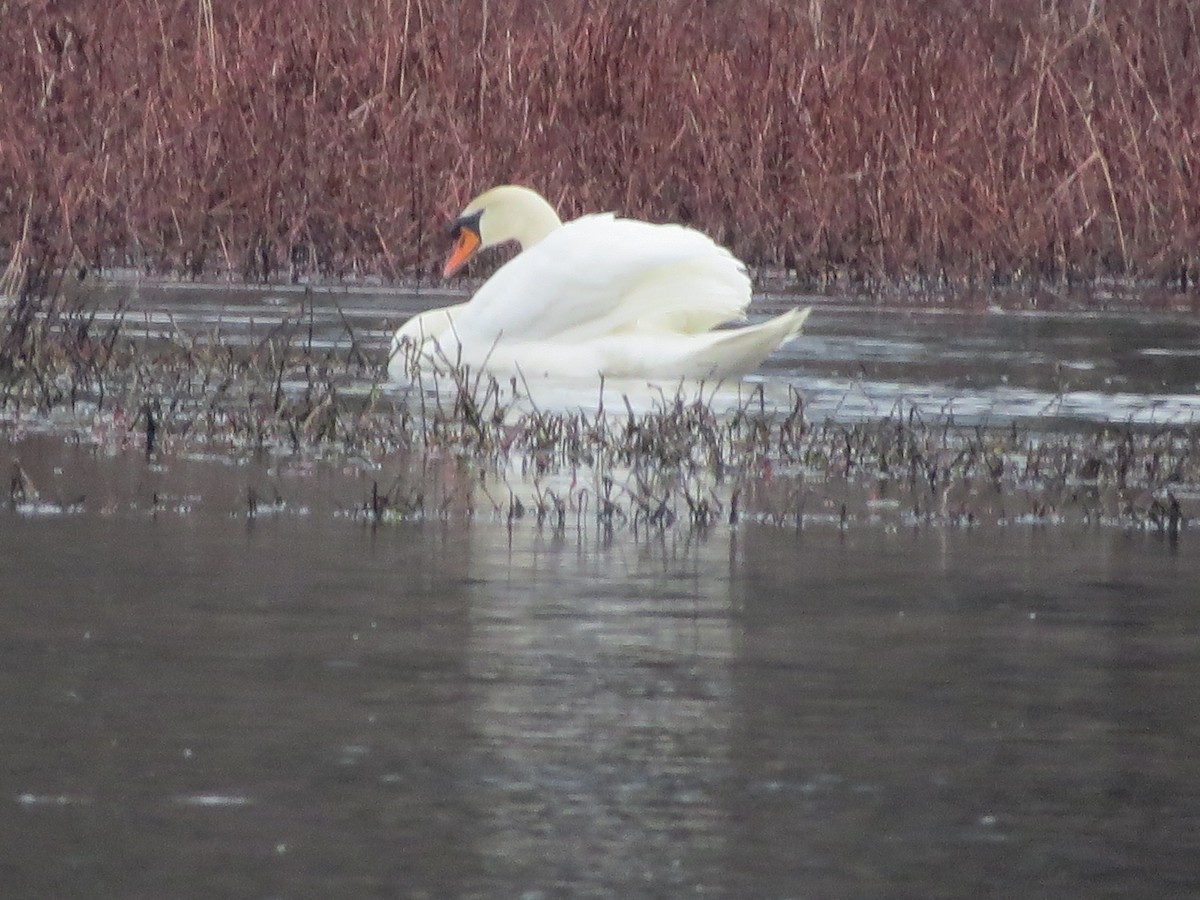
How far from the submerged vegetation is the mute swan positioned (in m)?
0.62

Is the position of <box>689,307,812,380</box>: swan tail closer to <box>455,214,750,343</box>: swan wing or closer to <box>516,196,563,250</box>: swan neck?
<box>455,214,750,343</box>: swan wing

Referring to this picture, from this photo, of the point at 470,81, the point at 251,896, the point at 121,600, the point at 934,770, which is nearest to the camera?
the point at 251,896

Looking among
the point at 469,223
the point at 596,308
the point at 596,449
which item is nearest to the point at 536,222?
the point at 469,223

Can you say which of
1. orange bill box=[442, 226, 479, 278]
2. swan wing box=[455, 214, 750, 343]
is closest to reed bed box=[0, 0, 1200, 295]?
orange bill box=[442, 226, 479, 278]

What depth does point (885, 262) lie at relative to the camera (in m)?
15.6

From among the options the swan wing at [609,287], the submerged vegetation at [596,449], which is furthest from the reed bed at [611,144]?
the submerged vegetation at [596,449]

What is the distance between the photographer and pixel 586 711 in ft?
16.6

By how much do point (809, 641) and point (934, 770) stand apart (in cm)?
113

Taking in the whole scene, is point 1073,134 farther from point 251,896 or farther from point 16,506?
point 251,896

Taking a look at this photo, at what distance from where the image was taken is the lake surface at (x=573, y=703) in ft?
13.4

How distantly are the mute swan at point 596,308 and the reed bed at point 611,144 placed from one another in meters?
3.97

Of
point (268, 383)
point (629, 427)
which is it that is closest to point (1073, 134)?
point (268, 383)

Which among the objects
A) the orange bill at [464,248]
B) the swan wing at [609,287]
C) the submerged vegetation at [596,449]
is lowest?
the submerged vegetation at [596,449]

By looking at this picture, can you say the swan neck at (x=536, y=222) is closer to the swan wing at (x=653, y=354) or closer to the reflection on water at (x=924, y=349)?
the reflection on water at (x=924, y=349)
